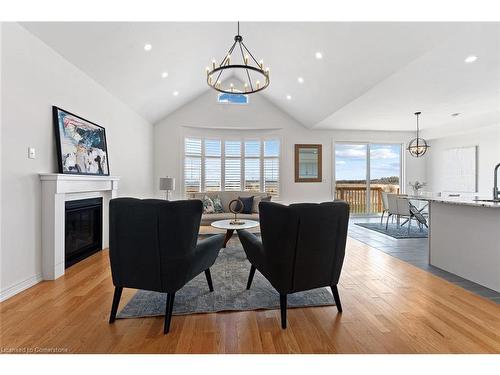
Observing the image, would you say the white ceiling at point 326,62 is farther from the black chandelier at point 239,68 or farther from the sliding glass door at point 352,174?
the sliding glass door at point 352,174

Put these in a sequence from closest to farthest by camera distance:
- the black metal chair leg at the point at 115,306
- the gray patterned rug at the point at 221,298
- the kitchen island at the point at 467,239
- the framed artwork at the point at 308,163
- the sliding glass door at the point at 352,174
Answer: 1. the black metal chair leg at the point at 115,306
2. the gray patterned rug at the point at 221,298
3. the kitchen island at the point at 467,239
4. the framed artwork at the point at 308,163
5. the sliding glass door at the point at 352,174

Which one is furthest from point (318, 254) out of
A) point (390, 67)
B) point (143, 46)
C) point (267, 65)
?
point (267, 65)

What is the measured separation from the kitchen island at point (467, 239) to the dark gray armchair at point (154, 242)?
2.94m

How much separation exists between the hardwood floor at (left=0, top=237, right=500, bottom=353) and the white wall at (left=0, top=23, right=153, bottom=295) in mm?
453

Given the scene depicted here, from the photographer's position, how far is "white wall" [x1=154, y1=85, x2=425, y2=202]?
22.8 ft

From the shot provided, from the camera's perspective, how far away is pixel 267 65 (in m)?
5.28

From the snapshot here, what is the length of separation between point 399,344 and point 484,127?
6840 millimetres

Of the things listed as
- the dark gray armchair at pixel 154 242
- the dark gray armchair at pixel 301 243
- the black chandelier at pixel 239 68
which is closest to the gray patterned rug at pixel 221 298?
the dark gray armchair at pixel 154 242

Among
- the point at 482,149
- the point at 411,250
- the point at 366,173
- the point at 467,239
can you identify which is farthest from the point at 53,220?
the point at 482,149

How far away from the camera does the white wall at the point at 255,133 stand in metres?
6.95

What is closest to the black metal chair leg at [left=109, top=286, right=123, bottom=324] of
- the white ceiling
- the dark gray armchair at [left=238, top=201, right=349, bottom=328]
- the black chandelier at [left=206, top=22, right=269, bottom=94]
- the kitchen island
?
the dark gray armchair at [left=238, top=201, right=349, bottom=328]

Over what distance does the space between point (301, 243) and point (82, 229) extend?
Result: 3351 millimetres
